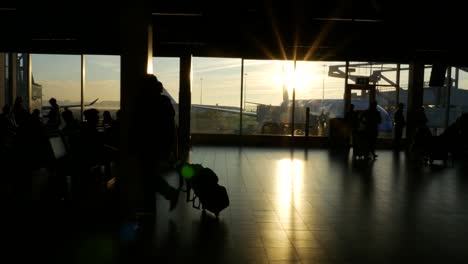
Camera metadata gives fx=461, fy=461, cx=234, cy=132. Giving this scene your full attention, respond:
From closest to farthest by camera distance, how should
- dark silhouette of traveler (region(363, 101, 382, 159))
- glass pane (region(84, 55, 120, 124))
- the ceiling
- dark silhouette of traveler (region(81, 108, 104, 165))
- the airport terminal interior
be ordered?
1. the airport terminal interior
2. dark silhouette of traveler (region(81, 108, 104, 165))
3. the ceiling
4. dark silhouette of traveler (region(363, 101, 382, 159))
5. glass pane (region(84, 55, 120, 124))

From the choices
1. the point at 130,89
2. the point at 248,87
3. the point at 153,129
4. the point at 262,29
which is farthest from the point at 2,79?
the point at 153,129

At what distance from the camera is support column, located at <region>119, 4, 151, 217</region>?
5.20 meters

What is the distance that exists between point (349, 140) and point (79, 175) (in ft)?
39.2

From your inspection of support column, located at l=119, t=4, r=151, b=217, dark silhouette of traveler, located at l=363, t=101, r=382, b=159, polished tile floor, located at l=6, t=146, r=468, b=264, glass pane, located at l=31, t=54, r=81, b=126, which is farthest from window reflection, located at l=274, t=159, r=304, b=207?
glass pane, located at l=31, t=54, r=81, b=126

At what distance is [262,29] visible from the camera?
40.4ft

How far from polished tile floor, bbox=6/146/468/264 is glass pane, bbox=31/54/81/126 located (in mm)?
9992

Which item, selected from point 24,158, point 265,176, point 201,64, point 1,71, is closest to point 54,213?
point 24,158

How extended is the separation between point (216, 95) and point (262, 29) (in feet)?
19.2

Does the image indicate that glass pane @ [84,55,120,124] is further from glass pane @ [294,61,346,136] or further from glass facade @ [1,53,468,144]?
glass pane @ [294,61,346,136]

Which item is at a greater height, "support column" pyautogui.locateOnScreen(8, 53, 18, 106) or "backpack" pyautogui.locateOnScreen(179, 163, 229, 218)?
"support column" pyautogui.locateOnScreen(8, 53, 18, 106)

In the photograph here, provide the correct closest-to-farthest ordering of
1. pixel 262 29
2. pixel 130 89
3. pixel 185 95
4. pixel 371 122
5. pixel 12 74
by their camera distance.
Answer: pixel 130 89, pixel 262 29, pixel 371 122, pixel 185 95, pixel 12 74

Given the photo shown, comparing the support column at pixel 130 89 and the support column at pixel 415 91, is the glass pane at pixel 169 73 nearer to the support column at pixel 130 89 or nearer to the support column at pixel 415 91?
the support column at pixel 415 91

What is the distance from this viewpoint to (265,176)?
9289 mm

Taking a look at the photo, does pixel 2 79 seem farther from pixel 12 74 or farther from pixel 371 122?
pixel 371 122
